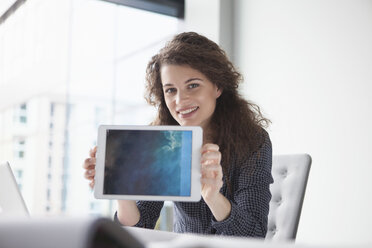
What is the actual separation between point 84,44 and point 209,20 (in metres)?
3.40

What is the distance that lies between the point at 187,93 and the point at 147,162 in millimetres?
286

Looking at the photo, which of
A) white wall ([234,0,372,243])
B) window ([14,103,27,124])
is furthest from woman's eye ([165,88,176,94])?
window ([14,103,27,124])

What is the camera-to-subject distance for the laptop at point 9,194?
1.10 meters

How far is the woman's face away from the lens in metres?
1.25

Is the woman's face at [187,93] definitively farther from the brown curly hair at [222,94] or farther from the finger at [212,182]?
the finger at [212,182]

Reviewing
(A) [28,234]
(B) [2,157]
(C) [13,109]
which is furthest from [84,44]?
(A) [28,234]

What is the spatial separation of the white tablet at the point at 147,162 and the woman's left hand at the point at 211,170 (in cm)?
2

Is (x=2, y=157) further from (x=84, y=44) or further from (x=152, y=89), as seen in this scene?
(x=152, y=89)

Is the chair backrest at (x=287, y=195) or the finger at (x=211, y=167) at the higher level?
the finger at (x=211, y=167)

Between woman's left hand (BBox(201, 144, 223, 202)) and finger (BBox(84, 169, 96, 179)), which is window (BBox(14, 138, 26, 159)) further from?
woman's left hand (BBox(201, 144, 223, 202))

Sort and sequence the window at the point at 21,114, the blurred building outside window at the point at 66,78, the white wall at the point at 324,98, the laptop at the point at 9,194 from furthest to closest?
1. the window at the point at 21,114
2. the blurred building outside window at the point at 66,78
3. the white wall at the point at 324,98
4. the laptop at the point at 9,194

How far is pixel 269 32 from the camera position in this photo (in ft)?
9.49

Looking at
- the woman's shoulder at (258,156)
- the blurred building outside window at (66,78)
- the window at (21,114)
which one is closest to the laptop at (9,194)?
the woman's shoulder at (258,156)

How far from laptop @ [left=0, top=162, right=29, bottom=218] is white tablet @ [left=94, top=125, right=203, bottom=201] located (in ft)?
0.71
